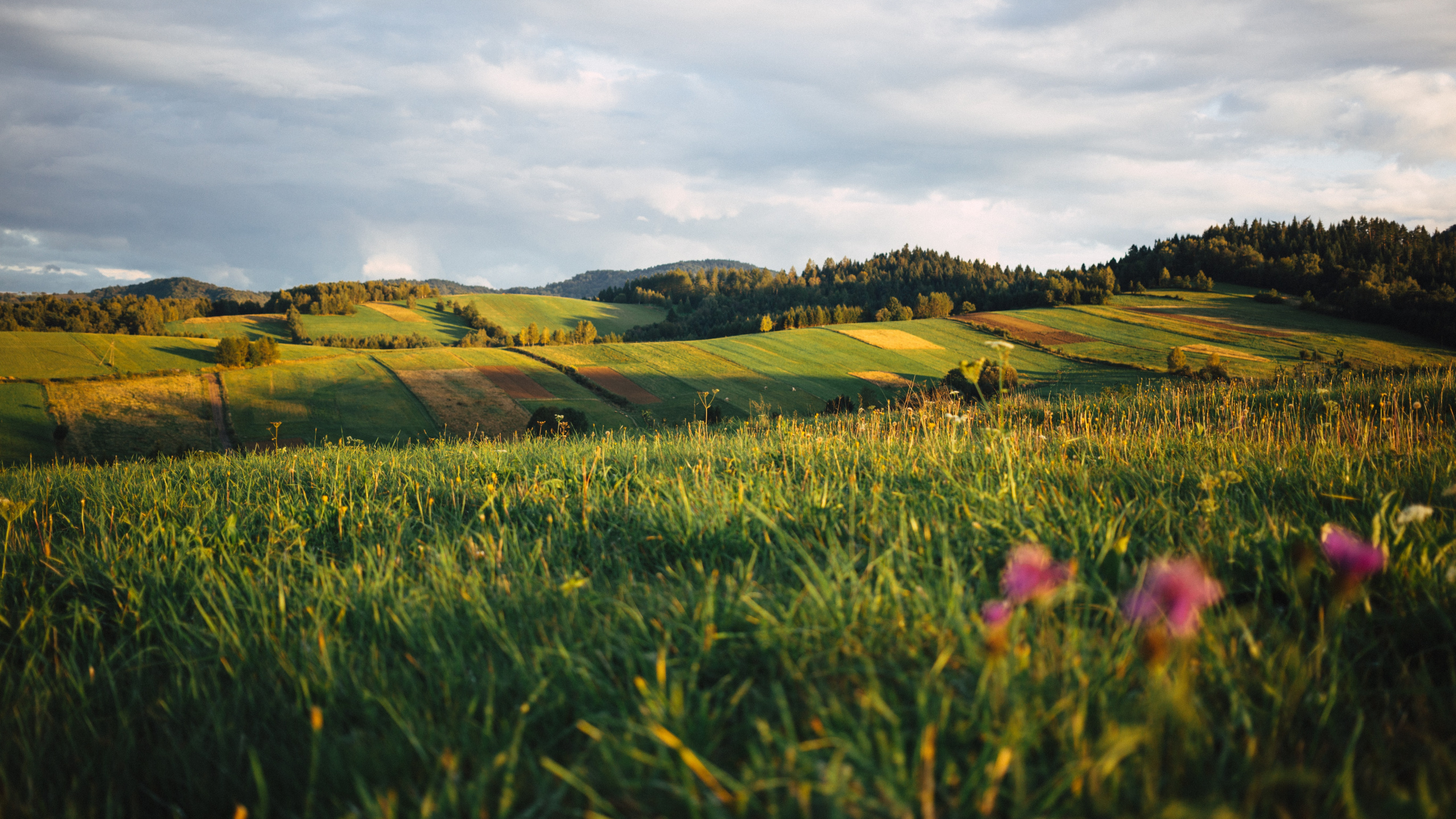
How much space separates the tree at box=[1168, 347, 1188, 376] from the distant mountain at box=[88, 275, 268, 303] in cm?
15532

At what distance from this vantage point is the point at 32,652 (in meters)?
2.62

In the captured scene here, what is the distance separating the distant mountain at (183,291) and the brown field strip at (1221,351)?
158738 millimetres

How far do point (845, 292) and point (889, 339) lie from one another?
6069 cm

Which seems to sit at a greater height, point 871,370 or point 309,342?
point 309,342

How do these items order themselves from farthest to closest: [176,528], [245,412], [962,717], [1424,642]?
[245,412] → [176,528] → [1424,642] → [962,717]

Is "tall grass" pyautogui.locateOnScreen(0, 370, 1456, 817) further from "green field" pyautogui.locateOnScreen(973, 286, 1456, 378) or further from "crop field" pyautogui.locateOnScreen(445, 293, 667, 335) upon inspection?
"crop field" pyautogui.locateOnScreen(445, 293, 667, 335)

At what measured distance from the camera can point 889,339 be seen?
85.1m

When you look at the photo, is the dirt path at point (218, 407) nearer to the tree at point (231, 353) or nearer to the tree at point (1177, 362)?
the tree at point (231, 353)

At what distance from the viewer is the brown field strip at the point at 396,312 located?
120m

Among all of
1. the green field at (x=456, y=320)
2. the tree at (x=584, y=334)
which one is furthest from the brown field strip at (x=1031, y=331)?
the green field at (x=456, y=320)

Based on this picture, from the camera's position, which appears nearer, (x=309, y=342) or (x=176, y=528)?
(x=176, y=528)

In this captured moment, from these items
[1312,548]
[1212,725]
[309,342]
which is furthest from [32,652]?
[309,342]

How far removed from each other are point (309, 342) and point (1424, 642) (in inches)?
4630

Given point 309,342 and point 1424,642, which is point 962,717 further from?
point 309,342
